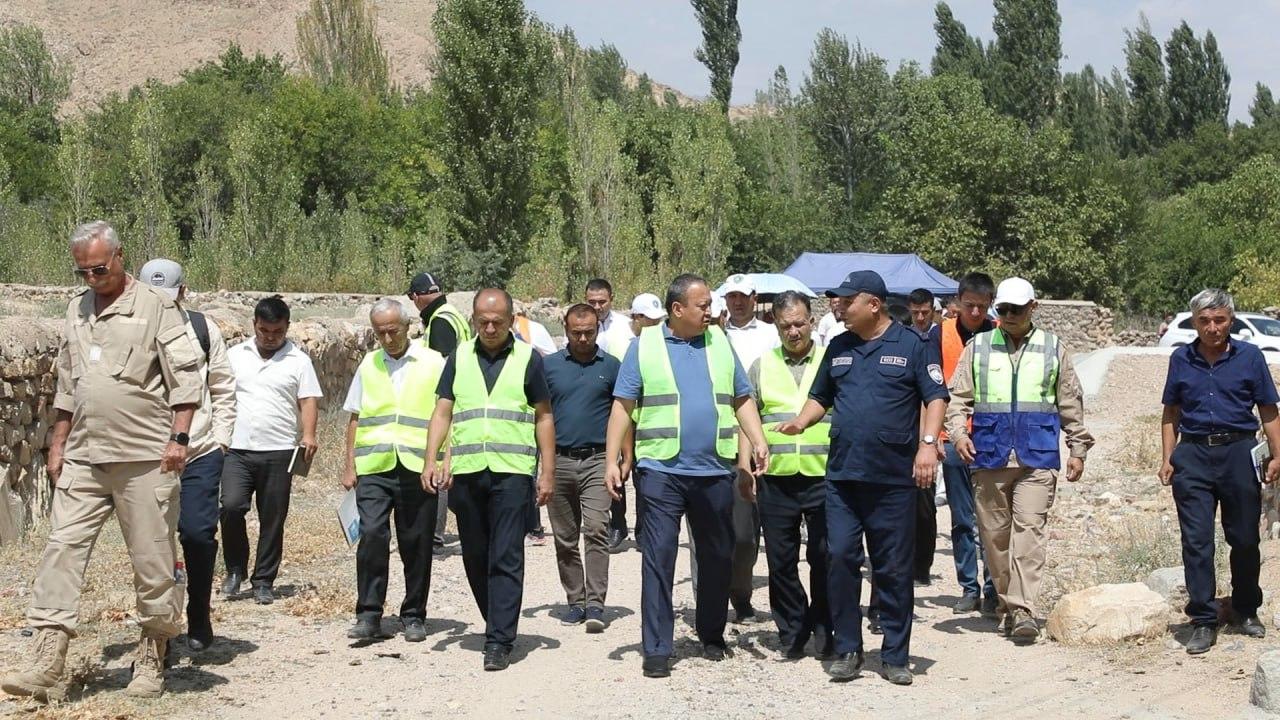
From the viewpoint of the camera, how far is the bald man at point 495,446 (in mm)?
7066

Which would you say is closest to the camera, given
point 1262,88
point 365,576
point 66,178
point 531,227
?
point 365,576

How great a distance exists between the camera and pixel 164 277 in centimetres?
704

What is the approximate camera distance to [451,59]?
112 feet

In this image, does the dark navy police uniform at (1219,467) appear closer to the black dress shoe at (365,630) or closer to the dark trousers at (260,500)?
the black dress shoe at (365,630)

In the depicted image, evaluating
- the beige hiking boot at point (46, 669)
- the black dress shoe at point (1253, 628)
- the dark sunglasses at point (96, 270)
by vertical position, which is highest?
the dark sunglasses at point (96, 270)

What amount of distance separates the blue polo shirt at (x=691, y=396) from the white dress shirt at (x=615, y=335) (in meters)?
3.15

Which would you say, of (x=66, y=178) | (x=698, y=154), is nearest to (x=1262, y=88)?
(x=698, y=154)

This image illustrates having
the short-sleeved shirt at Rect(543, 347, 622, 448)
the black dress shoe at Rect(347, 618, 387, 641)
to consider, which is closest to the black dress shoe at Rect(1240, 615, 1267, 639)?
the short-sleeved shirt at Rect(543, 347, 622, 448)

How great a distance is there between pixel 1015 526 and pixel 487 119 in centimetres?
2894

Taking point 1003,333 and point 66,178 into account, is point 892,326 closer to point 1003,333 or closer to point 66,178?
point 1003,333

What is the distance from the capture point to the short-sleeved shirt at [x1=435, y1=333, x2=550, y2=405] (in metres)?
7.16

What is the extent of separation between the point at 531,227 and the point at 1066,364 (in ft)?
99.4

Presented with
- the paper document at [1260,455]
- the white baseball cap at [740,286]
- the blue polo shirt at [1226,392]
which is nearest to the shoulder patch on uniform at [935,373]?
the blue polo shirt at [1226,392]

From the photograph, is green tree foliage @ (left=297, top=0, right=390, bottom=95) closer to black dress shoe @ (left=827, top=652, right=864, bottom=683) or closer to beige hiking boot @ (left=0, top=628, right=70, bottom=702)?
black dress shoe @ (left=827, top=652, right=864, bottom=683)
